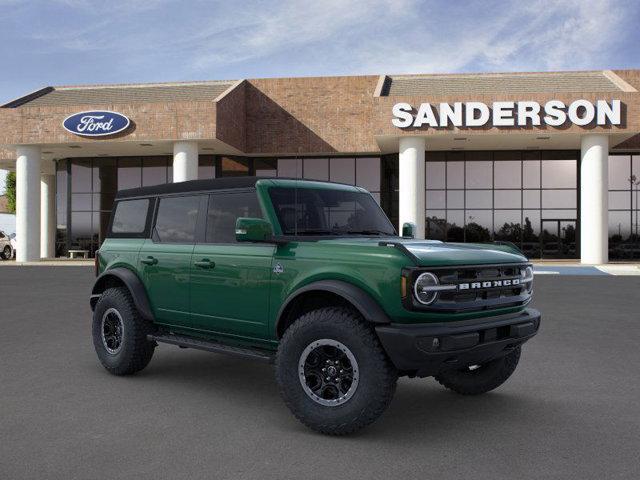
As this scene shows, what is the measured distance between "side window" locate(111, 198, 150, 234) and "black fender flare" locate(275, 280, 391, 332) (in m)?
2.64

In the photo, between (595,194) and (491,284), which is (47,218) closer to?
(595,194)

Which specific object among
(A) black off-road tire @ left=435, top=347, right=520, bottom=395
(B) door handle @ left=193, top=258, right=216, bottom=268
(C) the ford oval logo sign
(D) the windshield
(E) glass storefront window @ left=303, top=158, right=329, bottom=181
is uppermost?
(C) the ford oval logo sign

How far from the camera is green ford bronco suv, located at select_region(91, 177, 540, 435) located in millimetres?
4734

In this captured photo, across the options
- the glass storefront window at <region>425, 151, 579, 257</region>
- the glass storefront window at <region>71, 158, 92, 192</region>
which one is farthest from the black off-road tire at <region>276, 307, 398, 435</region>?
the glass storefront window at <region>71, 158, 92, 192</region>

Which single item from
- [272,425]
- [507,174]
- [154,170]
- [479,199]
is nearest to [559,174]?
[507,174]

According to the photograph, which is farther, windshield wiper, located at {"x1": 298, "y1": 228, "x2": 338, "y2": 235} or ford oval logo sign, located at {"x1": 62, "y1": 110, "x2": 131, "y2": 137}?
ford oval logo sign, located at {"x1": 62, "y1": 110, "x2": 131, "y2": 137}

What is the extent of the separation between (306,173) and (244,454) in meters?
34.0

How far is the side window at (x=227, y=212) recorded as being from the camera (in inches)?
233

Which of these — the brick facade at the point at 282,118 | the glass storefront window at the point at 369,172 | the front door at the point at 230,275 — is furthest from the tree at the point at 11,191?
the front door at the point at 230,275

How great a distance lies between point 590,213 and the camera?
105ft

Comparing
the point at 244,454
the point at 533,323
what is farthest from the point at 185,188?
the point at 533,323

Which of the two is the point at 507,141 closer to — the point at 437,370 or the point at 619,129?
the point at 619,129

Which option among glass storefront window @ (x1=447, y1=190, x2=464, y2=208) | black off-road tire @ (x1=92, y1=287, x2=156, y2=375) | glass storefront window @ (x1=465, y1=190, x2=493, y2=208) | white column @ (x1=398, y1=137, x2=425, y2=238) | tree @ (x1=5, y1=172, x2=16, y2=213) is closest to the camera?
black off-road tire @ (x1=92, y1=287, x2=156, y2=375)

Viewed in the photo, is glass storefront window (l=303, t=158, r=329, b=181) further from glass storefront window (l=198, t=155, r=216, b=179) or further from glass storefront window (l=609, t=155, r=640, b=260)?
glass storefront window (l=609, t=155, r=640, b=260)
